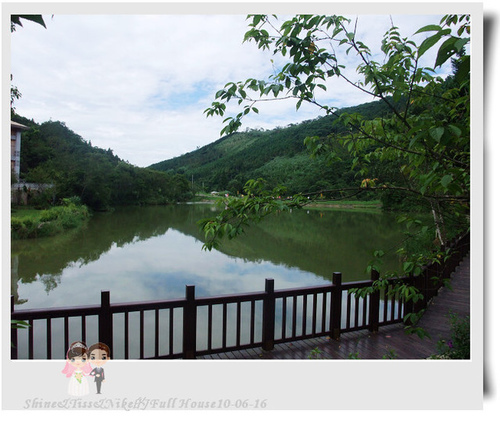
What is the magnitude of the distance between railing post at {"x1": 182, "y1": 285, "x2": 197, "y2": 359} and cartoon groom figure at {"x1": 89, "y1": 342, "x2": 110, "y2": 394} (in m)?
0.70

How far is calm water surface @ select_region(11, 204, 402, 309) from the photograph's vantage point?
716 cm

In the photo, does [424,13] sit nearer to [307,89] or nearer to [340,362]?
[307,89]

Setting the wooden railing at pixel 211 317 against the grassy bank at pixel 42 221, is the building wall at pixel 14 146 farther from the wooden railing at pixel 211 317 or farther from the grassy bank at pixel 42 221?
the grassy bank at pixel 42 221

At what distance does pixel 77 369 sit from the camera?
1508mm

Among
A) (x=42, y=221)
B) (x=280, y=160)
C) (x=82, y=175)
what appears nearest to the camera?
(x=280, y=160)

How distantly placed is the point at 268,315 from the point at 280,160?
7.97 feet

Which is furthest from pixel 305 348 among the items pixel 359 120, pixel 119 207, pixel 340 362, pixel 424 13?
pixel 119 207

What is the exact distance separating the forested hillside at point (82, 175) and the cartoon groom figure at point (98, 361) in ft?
40.8

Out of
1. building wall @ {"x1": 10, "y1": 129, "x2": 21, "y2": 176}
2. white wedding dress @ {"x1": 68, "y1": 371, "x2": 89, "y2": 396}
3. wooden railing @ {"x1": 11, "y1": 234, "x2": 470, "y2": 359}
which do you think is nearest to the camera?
white wedding dress @ {"x1": 68, "y1": 371, "x2": 89, "y2": 396}

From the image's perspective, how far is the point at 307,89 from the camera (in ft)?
4.90

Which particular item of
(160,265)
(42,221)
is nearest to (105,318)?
(160,265)

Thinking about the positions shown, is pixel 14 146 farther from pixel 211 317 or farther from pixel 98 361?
pixel 98 361

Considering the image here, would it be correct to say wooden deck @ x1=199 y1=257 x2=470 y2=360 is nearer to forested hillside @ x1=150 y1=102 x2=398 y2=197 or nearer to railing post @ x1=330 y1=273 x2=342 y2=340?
railing post @ x1=330 y1=273 x2=342 y2=340

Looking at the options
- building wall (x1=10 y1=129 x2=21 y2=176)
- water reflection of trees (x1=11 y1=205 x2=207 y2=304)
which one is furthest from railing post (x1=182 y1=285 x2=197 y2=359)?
water reflection of trees (x1=11 y1=205 x2=207 y2=304)
